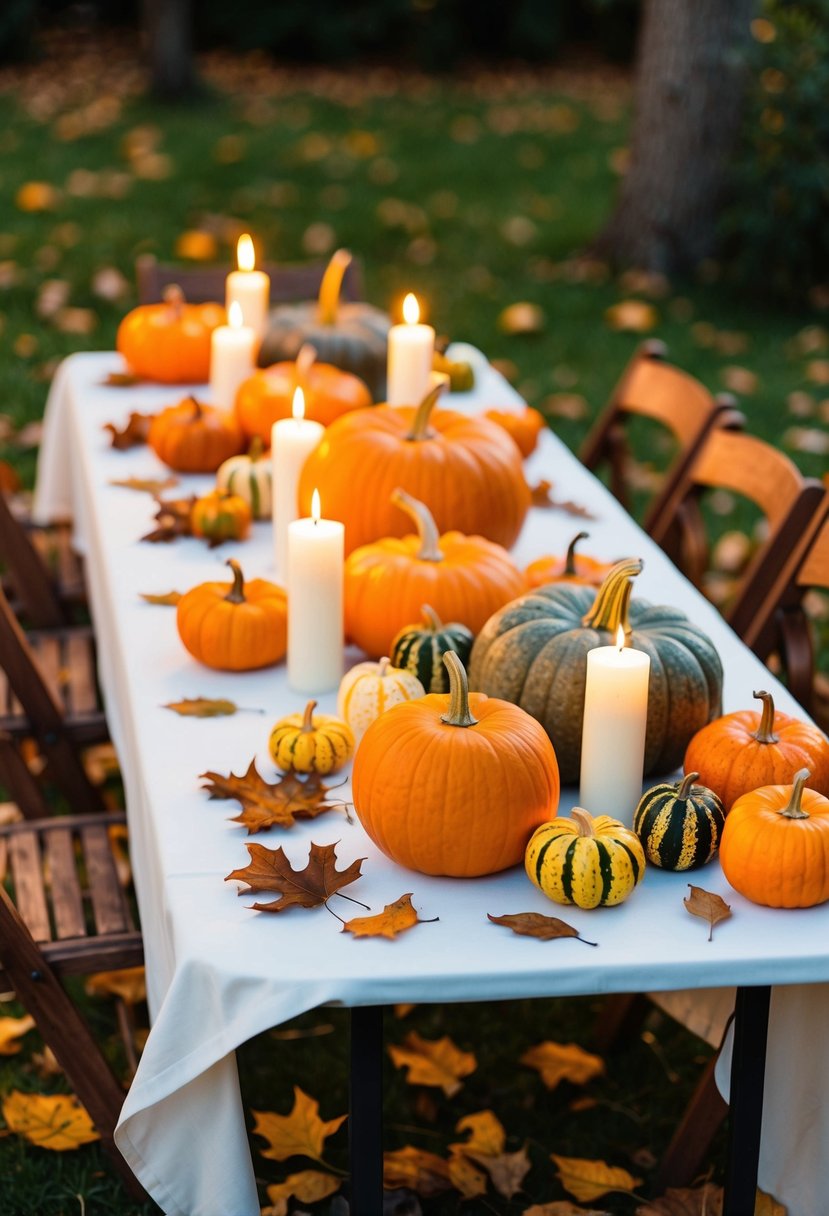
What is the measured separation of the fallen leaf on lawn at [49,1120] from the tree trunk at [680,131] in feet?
19.8

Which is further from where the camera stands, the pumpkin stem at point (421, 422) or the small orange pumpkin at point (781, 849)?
the pumpkin stem at point (421, 422)

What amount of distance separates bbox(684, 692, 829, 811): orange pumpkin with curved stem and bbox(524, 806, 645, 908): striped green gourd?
213 mm

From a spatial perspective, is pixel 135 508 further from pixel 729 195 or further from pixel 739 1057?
pixel 729 195

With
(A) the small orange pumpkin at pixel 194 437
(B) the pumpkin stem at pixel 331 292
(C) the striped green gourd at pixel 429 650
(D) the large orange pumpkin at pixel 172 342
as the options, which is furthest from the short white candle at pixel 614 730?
(D) the large orange pumpkin at pixel 172 342

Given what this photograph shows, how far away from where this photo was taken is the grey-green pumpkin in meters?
2.11

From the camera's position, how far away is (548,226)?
28.3 ft

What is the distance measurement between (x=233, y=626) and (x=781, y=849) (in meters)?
0.97

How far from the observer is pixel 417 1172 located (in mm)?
2523

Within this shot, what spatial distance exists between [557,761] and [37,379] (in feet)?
14.8

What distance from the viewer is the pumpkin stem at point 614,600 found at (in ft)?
6.63

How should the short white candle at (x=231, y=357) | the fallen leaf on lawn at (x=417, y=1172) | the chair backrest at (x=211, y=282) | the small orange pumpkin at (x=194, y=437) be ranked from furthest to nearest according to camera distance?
the chair backrest at (x=211, y=282) → the short white candle at (x=231, y=357) → the small orange pumpkin at (x=194, y=437) → the fallen leaf on lawn at (x=417, y=1172)

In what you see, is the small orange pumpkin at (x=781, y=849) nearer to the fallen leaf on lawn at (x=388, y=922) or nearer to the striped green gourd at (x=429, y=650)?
the fallen leaf on lawn at (x=388, y=922)

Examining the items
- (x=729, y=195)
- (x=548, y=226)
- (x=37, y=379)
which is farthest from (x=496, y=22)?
(x=37, y=379)

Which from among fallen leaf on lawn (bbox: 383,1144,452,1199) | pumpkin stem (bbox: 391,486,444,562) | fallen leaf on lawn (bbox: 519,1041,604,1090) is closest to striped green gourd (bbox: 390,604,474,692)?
pumpkin stem (bbox: 391,486,444,562)
